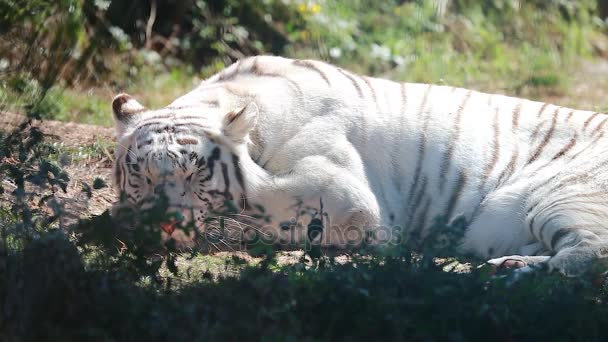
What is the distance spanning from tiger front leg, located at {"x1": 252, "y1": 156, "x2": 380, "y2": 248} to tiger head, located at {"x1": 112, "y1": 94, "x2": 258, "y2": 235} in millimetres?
191

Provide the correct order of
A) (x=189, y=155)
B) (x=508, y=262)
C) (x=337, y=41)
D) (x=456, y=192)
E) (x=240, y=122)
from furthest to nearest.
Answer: (x=337, y=41) < (x=456, y=192) < (x=240, y=122) < (x=189, y=155) < (x=508, y=262)

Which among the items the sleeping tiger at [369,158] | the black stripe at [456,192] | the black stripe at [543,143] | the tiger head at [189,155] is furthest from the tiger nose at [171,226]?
Answer: the black stripe at [543,143]

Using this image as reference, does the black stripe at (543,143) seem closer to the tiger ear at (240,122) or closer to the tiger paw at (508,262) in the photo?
the tiger paw at (508,262)

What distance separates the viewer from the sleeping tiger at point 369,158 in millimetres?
4520

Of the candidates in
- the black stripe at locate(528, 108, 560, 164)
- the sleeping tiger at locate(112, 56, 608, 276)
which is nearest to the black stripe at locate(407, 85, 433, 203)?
the sleeping tiger at locate(112, 56, 608, 276)

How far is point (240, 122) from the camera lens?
458 cm

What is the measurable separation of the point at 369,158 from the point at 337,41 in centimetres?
432

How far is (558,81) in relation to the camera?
8.59 metres

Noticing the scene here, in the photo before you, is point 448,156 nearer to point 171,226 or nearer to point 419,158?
point 419,158

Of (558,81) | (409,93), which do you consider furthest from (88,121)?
(558,81)

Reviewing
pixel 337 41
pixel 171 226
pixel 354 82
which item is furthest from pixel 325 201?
pixel 337 41

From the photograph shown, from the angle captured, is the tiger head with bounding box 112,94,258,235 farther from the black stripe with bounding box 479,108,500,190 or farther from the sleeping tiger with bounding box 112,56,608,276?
the black stripe with bounding box 479,108,500,190

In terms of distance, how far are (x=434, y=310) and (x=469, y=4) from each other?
745 centimetres

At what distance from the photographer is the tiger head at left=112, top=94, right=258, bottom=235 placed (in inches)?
174
